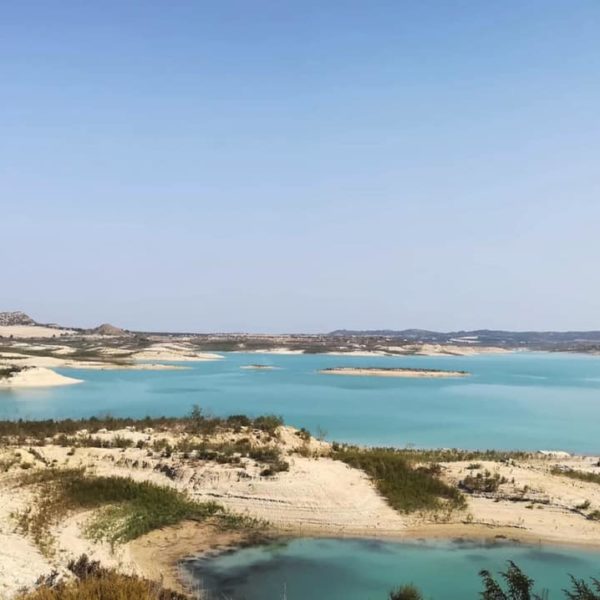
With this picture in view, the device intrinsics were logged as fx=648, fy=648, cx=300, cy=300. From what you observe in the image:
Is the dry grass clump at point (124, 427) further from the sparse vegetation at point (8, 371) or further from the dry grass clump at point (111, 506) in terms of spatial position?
the sparse vegetation at point (8, 371)

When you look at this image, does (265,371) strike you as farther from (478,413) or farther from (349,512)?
(349,512)

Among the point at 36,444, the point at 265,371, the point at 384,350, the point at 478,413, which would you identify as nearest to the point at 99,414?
the point at 36,444

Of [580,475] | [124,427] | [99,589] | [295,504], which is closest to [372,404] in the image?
[124,427]

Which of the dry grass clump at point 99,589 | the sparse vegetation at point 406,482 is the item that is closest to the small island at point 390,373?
the sparse vegetation at point 406,482

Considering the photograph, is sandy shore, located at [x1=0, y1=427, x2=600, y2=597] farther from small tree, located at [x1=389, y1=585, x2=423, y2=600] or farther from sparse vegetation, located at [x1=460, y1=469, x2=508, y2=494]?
small tree, located at [x1=389, y1=585, x2=423, y2=600]

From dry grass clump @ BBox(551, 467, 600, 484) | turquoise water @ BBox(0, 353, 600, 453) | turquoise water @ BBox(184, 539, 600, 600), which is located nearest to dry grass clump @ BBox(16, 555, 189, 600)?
turquoise water @ BBox(184, 539, 600, 600)

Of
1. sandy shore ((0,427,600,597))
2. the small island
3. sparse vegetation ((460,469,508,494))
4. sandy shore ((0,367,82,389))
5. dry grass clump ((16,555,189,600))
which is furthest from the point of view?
the small island
